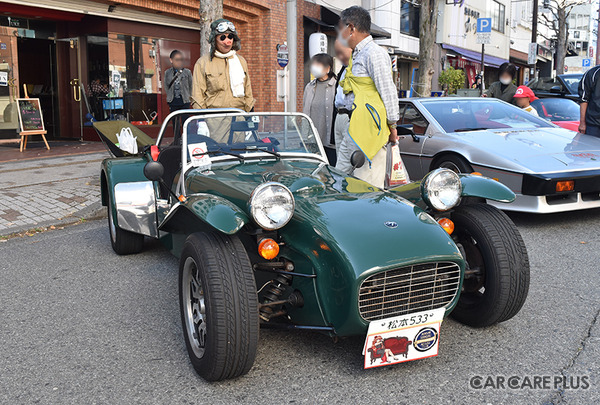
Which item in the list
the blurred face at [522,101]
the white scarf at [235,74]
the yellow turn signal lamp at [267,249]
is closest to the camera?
the yellow turn signal lamp at [267,249]

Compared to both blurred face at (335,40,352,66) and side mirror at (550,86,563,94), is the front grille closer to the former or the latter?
blurred face at (335,40,352,66)

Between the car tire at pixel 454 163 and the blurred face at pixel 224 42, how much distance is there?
2.66m

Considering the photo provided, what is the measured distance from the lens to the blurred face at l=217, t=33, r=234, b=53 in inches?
234

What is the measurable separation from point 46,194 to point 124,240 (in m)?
3.06

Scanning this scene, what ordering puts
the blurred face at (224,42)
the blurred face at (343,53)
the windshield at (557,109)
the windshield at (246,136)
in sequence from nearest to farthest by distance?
1. the windshield at (246,136)
2. the blurred face at (343,53)
3. the blurred face at (224,42)
4. the windshield at (557,109)

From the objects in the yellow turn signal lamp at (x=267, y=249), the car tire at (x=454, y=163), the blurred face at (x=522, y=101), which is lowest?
the yellow turn signal lamp at (x=267, y=249)

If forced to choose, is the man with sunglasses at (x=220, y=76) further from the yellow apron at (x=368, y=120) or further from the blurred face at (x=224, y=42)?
the yellow apron at (x=368, y=120)

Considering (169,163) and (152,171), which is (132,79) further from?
(152,171)

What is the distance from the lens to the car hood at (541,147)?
228 inches

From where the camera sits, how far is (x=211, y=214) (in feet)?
9.42

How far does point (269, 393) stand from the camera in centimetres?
272

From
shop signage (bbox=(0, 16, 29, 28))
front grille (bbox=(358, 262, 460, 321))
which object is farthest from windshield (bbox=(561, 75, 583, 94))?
shop signage (bbox=(0, 16, 29, 28))

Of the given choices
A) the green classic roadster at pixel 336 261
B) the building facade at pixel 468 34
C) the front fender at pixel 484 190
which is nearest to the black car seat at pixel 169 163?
the green classic roadster at pixel 336 261

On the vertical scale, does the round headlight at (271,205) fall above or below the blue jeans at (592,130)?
below
